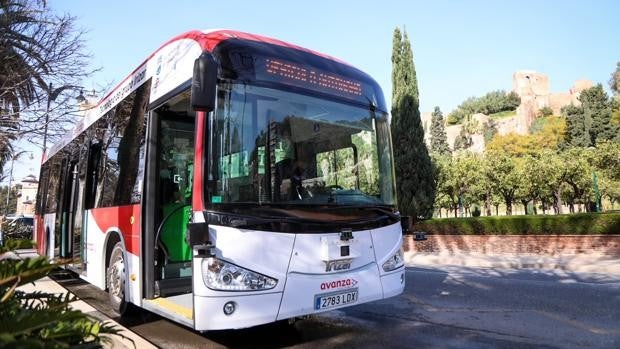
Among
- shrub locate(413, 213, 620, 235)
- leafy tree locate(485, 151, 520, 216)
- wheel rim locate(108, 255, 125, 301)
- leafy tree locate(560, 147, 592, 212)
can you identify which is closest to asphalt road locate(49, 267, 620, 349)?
wheel rim locate(108, 255, 125, 301)

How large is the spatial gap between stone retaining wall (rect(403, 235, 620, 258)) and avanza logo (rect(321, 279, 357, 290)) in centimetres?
1350

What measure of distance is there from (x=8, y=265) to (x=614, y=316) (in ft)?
23.3

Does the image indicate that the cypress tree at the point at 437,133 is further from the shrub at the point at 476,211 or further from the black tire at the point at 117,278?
the black tire at the point at 117,278

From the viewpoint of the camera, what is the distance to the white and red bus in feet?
13.7

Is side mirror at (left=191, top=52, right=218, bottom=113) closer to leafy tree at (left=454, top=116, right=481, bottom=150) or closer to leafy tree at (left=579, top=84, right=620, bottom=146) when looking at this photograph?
leafy tree at (left=579, top=84, right=620, bottom=146)

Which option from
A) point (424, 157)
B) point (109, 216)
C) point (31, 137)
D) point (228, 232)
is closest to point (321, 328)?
point (228, 232)

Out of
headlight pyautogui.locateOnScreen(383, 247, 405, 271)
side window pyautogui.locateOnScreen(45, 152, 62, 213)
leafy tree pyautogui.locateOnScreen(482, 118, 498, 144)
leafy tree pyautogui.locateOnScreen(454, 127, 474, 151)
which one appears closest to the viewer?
headlight pyautogui.locateOnScreen(383, 247, 405, 271)

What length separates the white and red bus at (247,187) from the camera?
4.18 meters

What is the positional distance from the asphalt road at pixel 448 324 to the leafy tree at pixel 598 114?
60.7 metres

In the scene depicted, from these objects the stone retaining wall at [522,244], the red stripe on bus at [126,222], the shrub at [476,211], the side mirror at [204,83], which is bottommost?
the stone retaining wall at [522,244]

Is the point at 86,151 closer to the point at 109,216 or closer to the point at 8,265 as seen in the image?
the point at 109,216

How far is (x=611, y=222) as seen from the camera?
15.5 metres

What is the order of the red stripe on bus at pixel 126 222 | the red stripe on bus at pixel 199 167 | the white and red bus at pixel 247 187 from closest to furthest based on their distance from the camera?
the white and red bus at pixel 247 187 < the red stripe on bus at pixel 199 167 < the red stripe on bus at pixel 126 222

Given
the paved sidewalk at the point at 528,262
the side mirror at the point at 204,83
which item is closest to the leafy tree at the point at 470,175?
the paved sidewalk at the point at 528,262
